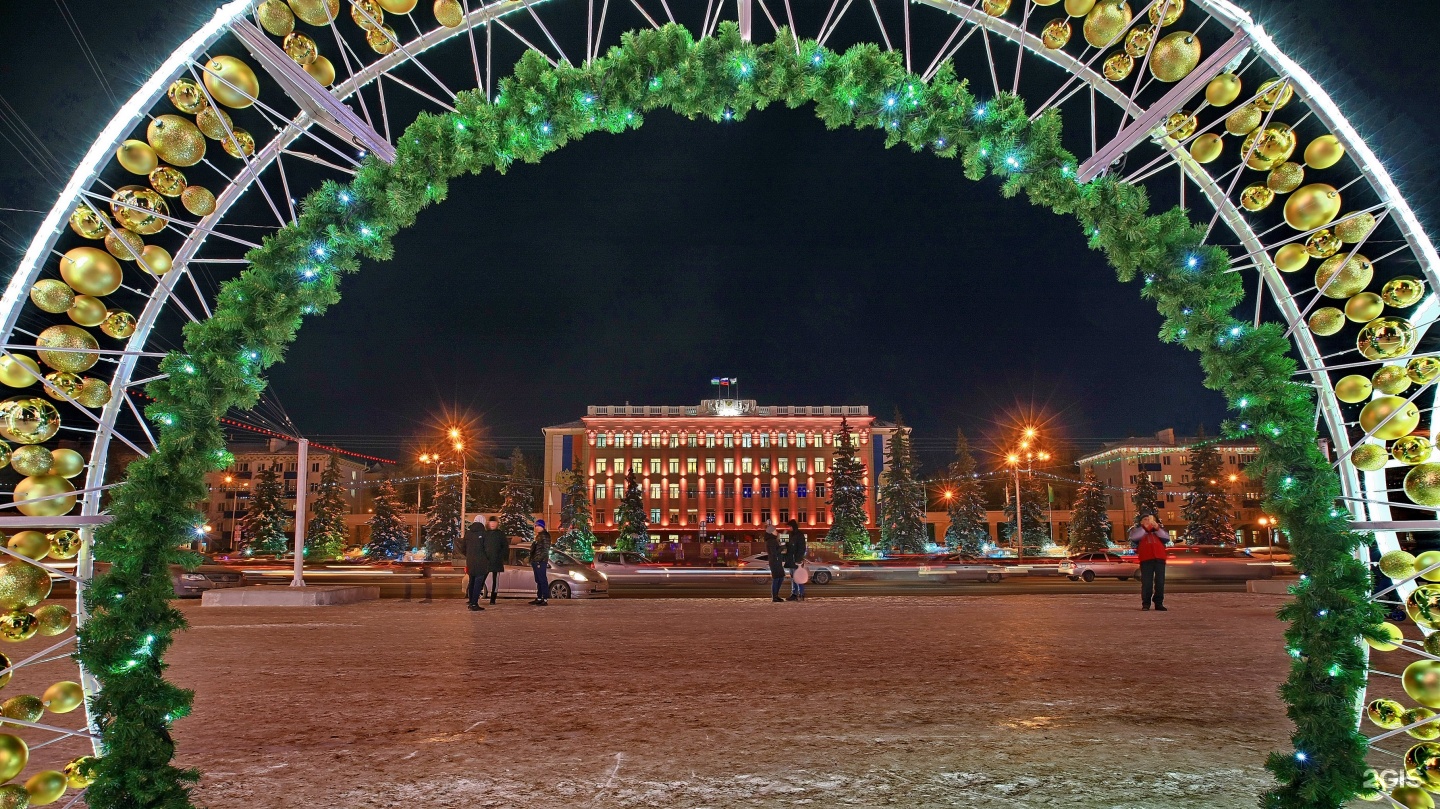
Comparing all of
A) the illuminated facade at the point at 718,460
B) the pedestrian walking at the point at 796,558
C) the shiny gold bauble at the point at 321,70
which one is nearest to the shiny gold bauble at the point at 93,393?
the shiny gold bauble at the point at 321,70

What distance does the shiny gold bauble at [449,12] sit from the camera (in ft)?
19.2

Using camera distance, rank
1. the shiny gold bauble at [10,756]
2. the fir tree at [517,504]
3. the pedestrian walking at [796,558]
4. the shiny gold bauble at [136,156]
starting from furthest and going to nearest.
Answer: the fir tree at [517,504] < the pedestrian walking at [796,558] < the shiny gold bauble at [136,156] < the shiny gold bauble at [10,756]

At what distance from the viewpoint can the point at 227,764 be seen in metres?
5.11

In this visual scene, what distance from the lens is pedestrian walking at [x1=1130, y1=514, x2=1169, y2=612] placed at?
1417 cm

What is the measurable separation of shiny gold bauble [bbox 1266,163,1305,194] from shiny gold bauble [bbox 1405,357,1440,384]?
1262mm

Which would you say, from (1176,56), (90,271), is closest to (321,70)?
(90,271)

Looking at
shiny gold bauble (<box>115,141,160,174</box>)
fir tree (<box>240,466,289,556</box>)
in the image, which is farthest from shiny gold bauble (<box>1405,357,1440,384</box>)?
fir tree (<box>240,466,289,556</box>)

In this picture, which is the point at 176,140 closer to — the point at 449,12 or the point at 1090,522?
the point at 449,12

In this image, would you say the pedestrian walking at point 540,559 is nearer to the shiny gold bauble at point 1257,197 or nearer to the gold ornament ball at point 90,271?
the gold ornament ball at point 90,271

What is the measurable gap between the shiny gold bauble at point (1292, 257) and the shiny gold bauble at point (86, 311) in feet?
23.3

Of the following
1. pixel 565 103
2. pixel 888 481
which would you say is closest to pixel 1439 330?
pixel 565 103

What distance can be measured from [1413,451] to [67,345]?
771 cm

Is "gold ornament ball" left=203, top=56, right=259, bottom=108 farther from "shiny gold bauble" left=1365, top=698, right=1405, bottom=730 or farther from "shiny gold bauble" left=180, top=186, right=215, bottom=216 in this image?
"shiny gold bauble" left=1365, top=698, right=1405, bottom=730

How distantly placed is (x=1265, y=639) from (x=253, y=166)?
38.3ft
